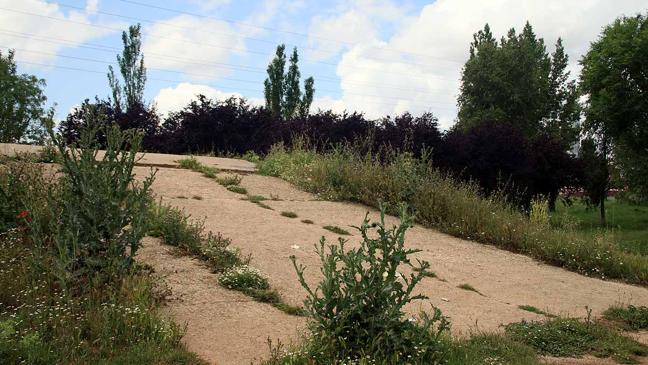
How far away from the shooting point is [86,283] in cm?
448

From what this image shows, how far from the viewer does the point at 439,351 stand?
3895 mm

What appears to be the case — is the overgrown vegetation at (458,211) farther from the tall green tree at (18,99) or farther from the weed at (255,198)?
the tall green tree at (18,99)

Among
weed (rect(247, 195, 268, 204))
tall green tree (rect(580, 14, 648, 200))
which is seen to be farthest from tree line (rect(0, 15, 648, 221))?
weed (rect(247, 195, 268, 204))

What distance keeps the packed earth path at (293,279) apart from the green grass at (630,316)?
0.17 meters

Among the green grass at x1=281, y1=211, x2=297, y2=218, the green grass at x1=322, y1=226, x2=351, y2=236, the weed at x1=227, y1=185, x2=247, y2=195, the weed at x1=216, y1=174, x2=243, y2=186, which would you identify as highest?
the weed at x1=216, y1=174, x2=243, y2=186

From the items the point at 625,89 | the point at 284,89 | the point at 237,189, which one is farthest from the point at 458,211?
the point at 284,89

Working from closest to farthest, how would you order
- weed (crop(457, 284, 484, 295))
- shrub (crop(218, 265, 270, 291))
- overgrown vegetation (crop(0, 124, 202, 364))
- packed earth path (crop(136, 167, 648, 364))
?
overgrown vegetation (crop(0, 124, 202, 364))
packed earth path (crop(136, 167, 648, 364))
shrub (crop(218, 265, 270, 291))
weed (crop(457, 284, 484, 295))

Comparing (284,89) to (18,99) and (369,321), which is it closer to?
(18,99)

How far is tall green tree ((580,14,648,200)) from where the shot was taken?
21297mm

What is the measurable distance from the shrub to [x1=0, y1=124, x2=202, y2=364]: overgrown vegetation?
2.28 feet

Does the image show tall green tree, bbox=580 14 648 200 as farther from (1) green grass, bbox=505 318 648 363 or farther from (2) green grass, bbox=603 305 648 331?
(1) green grass, bbox=505 318 648 363

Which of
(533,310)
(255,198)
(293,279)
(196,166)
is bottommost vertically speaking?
(533,310)

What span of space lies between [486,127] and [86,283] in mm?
15018

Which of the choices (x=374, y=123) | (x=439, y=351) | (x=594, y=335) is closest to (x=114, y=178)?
(x=439, y=351)
